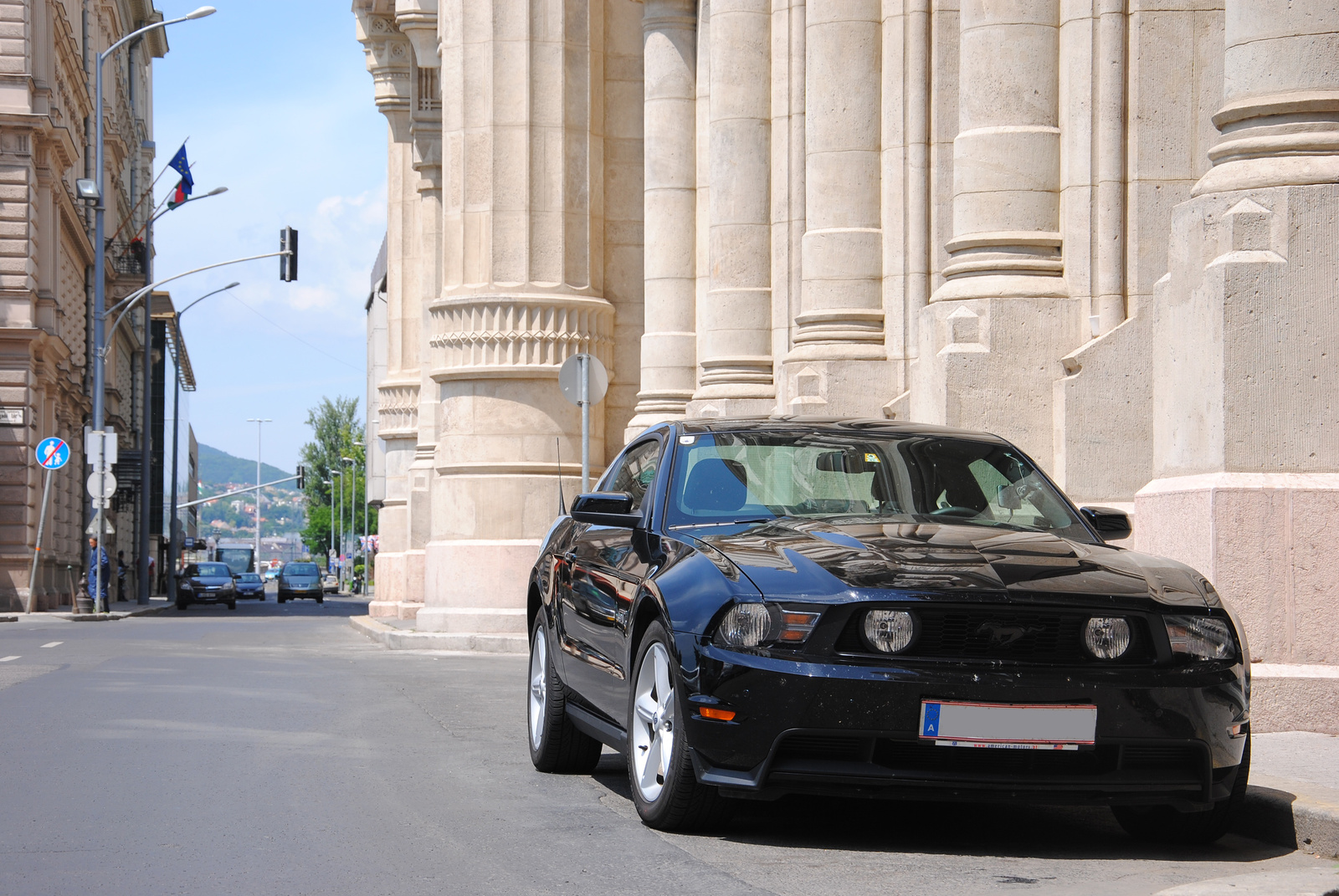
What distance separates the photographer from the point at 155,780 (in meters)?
7.91

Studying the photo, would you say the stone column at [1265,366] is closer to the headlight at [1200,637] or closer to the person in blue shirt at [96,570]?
the headlight at [1200,637]

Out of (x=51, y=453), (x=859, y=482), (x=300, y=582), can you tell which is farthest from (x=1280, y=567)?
(x=300, y=582)

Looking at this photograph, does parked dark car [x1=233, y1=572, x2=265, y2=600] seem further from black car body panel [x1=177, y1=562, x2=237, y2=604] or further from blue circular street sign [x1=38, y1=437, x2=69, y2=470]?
blue circular street sign [x1=38, y1=437, x2=69, y2=470]

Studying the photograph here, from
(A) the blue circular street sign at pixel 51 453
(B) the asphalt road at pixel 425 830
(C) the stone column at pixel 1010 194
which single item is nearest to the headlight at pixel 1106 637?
(B) the asphalt road at pixel 425 830

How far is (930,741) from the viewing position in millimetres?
5801

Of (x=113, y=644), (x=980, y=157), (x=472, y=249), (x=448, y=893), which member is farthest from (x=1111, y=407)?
(x=113, y=644)

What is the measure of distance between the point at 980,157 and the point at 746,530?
6.62 metres

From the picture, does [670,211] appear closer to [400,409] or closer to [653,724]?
[400,409]

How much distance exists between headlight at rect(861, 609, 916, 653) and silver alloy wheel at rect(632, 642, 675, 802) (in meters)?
0.78

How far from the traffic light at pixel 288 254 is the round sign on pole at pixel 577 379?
2424cm

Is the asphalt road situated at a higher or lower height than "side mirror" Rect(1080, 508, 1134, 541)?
lower

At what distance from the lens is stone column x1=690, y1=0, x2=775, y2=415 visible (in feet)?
63.5

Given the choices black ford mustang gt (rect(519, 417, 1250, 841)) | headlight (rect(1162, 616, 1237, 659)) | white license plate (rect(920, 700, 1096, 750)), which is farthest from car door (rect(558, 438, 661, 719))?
headlight (rect(1162, 616, 1237, 659))

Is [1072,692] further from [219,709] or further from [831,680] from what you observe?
[219,709]
